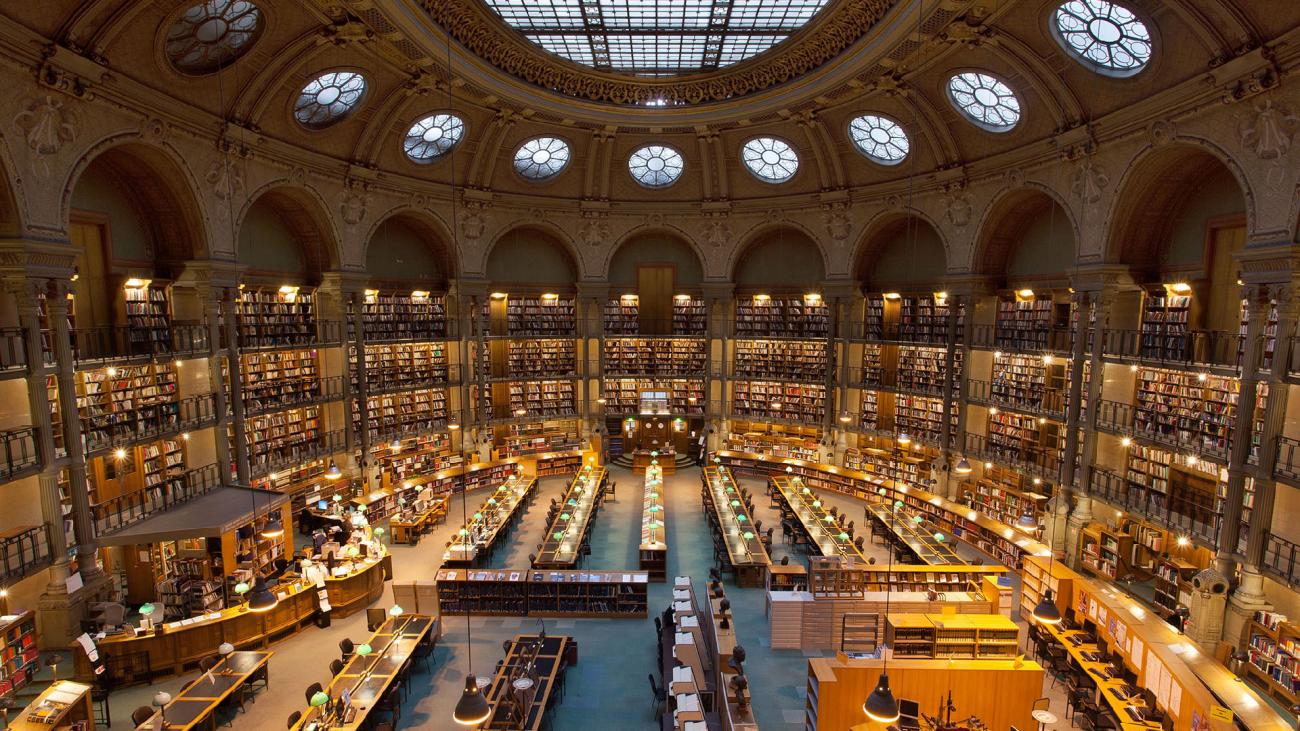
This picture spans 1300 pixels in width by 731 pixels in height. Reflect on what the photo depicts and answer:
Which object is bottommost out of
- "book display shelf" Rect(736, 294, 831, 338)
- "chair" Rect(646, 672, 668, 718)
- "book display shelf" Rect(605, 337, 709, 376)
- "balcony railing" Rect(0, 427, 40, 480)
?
"chair" Rect(646, 672, 668, 718)

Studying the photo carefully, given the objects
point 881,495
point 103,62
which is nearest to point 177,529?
point 103,62

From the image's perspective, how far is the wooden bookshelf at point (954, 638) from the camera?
10797 millimetres

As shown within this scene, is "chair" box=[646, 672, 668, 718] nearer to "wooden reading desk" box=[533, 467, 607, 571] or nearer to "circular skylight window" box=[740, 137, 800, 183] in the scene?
"wooden reading desk" box=[533, 467, 607, 571]

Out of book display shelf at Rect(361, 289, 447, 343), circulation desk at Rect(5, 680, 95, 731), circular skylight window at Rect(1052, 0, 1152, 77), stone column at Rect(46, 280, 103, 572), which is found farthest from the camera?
book display shelf at Rect(361, 289, 447, 343)

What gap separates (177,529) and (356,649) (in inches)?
182

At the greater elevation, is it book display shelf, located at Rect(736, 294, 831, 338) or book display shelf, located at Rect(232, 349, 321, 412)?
book display shelf, located at Rect(736, 294, 831, 338)

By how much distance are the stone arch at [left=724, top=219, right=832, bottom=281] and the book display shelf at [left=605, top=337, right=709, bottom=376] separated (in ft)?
10.3

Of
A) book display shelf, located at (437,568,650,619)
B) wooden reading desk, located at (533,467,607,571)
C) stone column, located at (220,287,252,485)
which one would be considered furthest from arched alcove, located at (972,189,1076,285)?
stone column, located at (220,287,252,485)

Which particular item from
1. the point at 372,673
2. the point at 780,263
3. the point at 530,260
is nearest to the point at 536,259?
the point at 530,260

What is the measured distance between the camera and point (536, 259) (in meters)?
24.6

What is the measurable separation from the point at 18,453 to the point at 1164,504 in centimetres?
2017

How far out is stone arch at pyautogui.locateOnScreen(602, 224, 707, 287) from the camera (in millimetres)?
24016

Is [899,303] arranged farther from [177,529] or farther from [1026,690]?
[177,529]

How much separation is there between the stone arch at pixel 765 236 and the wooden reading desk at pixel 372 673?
635 inches
